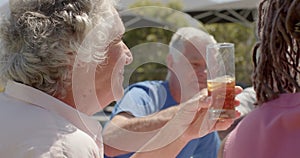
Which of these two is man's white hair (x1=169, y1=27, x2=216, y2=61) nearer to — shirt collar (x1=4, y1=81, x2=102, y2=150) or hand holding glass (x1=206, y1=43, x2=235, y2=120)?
hand holding glass (x1=206, y1=43, x2=235, y2=120)

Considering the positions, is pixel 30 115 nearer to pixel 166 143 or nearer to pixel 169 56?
pixel 166 143

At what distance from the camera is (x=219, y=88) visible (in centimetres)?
171

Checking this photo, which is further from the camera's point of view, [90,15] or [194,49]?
[194,49]

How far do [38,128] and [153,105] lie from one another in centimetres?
132

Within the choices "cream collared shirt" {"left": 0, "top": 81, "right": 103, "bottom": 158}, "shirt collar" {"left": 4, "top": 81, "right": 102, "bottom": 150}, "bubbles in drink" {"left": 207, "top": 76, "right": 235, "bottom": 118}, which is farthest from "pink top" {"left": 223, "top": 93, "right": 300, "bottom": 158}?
"bubbles in drink" {"left": 207, "top": 76, "right": 235, "bottom": 118}

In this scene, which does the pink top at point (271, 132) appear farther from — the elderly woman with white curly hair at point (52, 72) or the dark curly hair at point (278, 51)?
the elderly woman with white curly hair at point (52, 72)

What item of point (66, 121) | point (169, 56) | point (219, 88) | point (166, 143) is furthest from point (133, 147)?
point (169, 56)

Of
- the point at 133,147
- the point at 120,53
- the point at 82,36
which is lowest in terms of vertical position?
the point at 133,147

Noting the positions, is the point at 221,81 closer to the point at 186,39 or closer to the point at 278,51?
the point at 278,51

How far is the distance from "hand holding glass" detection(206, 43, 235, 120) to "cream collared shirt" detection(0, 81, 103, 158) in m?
0.47

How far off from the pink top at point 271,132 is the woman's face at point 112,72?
0.60m

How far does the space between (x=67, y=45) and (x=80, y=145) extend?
0.27 meters

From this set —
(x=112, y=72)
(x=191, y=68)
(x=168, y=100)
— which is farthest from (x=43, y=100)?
(x=168, y=100)

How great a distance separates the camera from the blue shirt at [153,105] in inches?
97.3
